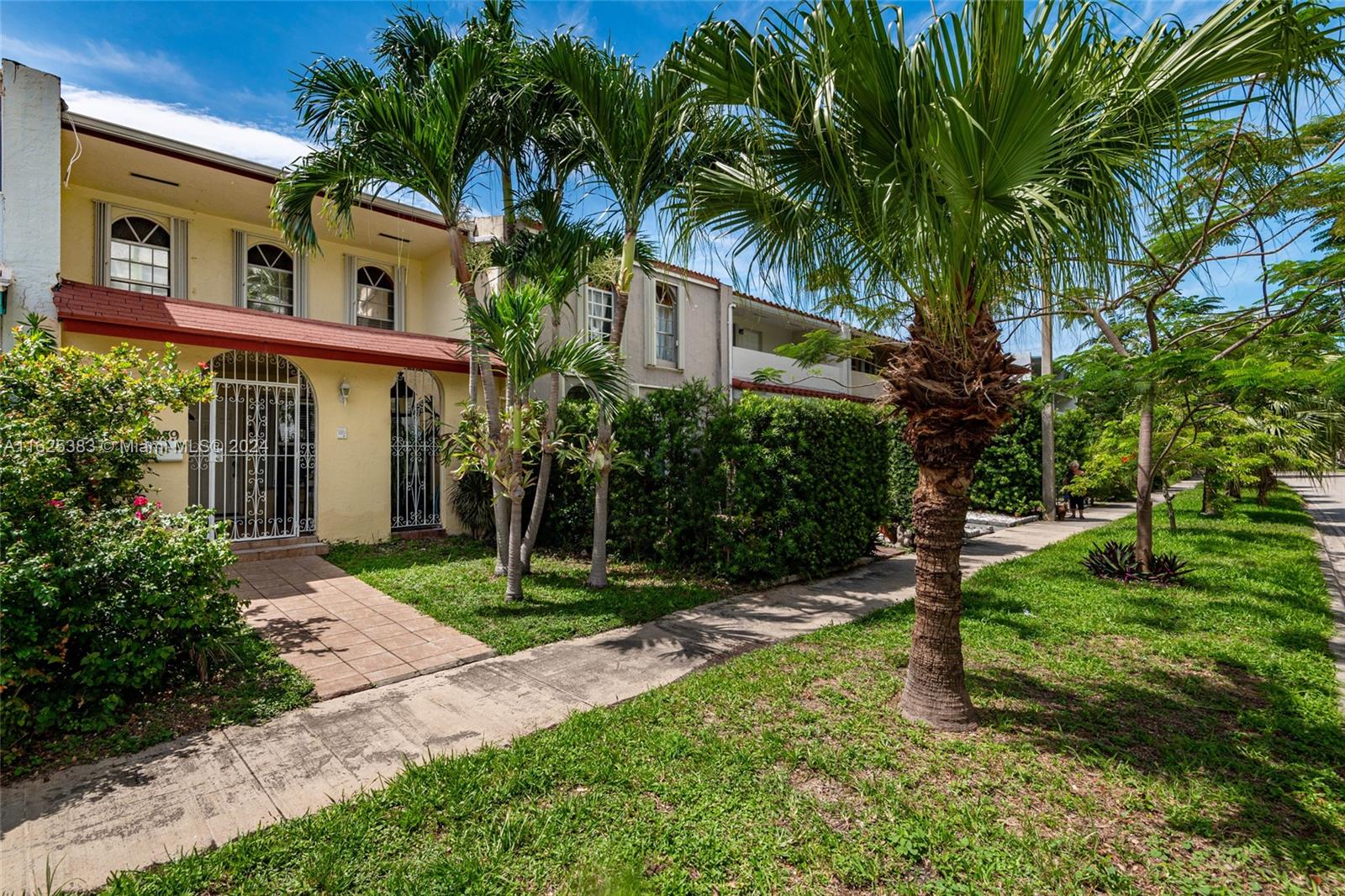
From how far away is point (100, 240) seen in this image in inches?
407

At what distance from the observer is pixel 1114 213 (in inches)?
148

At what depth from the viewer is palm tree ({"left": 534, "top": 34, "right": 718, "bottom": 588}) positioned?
267 inches

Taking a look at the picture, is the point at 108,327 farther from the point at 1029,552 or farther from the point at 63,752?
the point at 1029,552

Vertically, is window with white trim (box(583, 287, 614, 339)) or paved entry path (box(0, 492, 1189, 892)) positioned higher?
window with white trim (box(583, 287, 614, 339))

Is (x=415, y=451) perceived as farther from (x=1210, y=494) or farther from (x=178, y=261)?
(x=1210, y=494)

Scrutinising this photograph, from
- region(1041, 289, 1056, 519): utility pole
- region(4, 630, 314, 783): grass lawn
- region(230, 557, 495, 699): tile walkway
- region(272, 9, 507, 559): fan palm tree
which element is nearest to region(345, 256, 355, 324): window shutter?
region(272, 9, 507, 559): fan palm tree

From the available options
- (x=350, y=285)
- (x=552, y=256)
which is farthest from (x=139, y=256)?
(x=552, y=256)

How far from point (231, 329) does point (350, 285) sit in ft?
12.6

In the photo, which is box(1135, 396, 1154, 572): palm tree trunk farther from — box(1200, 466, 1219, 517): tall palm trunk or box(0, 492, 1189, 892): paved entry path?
box(1200, 466, 1219, 517): tall palm trunk

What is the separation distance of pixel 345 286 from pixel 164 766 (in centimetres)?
1100

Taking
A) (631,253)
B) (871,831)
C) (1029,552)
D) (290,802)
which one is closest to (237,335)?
(631,253)

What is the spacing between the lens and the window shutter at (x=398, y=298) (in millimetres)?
13508

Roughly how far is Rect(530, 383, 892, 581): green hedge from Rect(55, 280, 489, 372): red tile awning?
3.04 meters

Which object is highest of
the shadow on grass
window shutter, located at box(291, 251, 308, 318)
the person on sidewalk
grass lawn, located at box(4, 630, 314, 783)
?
window shutter, located at box(291, 251, 308, 318)
